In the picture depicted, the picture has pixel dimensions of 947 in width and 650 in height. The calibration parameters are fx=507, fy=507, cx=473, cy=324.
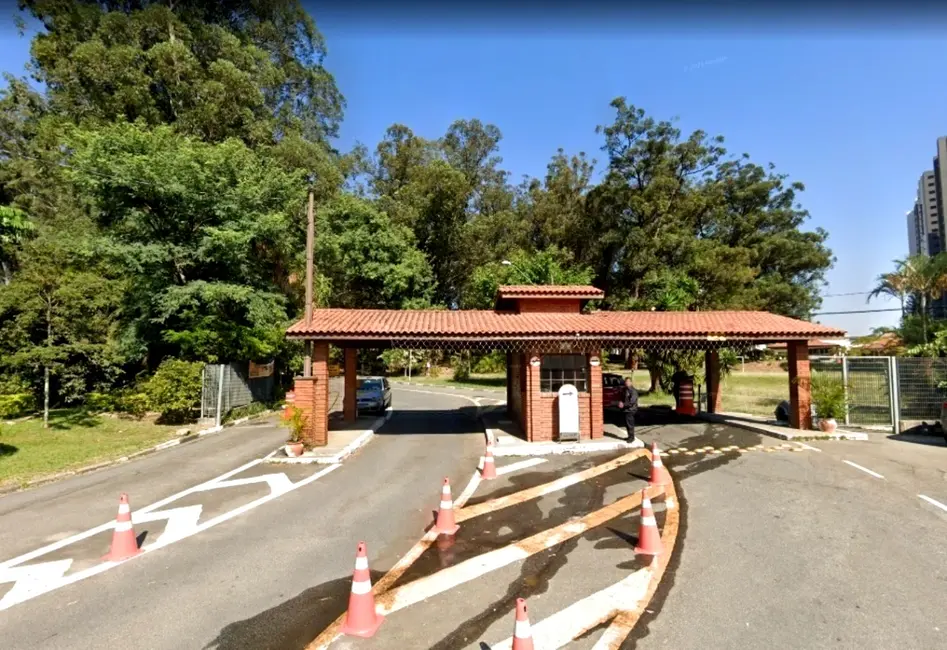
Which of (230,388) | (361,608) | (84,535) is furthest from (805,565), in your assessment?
(230,388)

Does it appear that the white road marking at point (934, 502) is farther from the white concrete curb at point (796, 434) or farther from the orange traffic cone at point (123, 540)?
the orange traffic cone at point (123, 540)

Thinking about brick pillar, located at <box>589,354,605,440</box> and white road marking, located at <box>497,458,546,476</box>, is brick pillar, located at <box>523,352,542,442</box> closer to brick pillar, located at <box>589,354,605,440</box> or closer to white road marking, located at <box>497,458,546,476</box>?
brick pillar, located at <box>589,354,605,440</box>

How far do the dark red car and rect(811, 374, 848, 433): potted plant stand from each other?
648 cm

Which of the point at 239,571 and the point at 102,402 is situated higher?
the point at 102,402

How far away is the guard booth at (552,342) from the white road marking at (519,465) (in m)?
1.84

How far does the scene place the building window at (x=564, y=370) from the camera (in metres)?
13.9

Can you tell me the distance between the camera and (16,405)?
55.6 ft

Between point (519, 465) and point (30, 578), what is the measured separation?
7.97 m

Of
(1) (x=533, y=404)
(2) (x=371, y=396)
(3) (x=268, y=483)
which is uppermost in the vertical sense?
(1) (x=533, y=404)

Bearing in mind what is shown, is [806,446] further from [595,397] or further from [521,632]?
[521,632]

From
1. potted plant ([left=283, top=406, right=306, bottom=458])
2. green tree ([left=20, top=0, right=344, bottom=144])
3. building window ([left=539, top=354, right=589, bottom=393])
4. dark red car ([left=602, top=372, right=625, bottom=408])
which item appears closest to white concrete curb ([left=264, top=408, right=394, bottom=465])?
potted plant ([left=283, top=406, right=306, bottom=458])

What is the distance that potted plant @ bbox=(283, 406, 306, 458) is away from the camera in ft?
39.2

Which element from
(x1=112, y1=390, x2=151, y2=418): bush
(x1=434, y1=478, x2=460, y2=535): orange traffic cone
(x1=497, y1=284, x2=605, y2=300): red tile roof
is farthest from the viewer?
(x1=112, y1=390, x2=151, y2=418): bush

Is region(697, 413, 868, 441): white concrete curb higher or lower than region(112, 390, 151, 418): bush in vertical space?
lower
